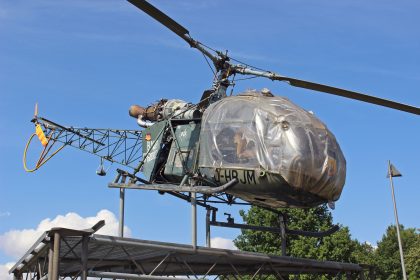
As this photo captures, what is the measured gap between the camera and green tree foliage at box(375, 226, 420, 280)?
5034 centimetres

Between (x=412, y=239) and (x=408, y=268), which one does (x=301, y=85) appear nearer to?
(x=408, y=268)

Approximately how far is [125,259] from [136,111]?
14.4ft

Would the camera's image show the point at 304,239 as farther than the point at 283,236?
Yes

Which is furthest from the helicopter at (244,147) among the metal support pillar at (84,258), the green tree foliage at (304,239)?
the green tree foliage at (304,239)

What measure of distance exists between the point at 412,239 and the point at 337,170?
5614cm

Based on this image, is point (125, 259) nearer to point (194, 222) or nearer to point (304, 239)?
point (194, 222)

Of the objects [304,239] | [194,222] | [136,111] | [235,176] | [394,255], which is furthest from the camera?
[394,255]

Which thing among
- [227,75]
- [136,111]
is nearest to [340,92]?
[227,75]

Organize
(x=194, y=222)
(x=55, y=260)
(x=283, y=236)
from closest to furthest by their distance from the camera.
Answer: (x=55, y=260) → (x=194, y=222) → (x=283, y=236)

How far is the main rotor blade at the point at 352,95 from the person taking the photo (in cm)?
1398

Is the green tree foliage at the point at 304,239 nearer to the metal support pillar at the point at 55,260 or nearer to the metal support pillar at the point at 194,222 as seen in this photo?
the metal support pillar at the point at 194,222

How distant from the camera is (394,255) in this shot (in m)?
58.8

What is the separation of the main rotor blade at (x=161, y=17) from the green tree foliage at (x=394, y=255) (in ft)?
109

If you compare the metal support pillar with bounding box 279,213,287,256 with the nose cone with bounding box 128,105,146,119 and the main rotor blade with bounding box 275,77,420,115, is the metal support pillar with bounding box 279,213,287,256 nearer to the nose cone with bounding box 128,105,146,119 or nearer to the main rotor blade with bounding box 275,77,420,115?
the main rotor blade with bounding box 275,77,420,115
